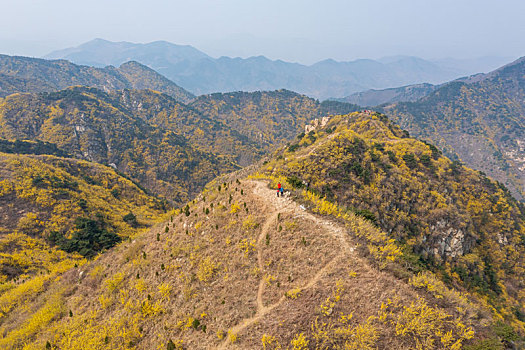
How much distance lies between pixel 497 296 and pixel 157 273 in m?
65.1

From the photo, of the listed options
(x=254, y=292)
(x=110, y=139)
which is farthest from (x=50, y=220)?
(x=110, y=139)

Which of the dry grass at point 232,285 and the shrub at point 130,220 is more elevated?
the dry grass at point 232,285

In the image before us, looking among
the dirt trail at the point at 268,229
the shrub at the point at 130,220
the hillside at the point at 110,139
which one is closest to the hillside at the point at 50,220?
the shrub at the point at 130,220

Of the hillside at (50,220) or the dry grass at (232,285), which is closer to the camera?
the dry grass at (232,285)

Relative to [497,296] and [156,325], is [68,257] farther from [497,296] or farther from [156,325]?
[497,296]

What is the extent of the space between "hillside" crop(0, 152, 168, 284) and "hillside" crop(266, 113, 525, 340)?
1503 inches

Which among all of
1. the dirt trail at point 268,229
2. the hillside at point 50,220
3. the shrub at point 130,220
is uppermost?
the dirt trail at point 268,229

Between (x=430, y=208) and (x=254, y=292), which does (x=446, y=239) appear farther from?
(x=254, y=292)

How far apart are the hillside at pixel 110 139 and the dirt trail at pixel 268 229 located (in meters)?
107

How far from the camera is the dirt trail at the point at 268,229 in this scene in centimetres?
1650

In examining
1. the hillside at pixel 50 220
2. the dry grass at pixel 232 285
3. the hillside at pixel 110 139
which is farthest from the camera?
the hillside at pixel 110 139

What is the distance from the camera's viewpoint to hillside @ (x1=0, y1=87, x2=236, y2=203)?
128 meters

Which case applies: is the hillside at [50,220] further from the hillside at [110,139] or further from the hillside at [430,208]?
the hillside at [110,139]

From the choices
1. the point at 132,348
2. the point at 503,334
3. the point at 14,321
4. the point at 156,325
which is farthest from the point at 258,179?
the point at 14,321
